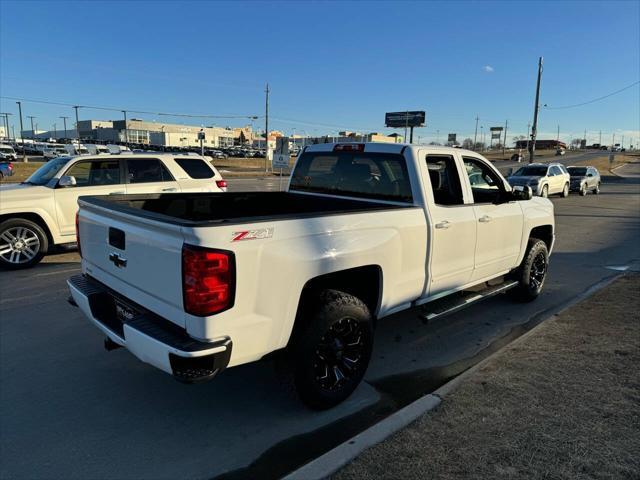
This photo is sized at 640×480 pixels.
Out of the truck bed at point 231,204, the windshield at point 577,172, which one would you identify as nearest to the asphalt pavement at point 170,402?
the truck bed at point 231,204

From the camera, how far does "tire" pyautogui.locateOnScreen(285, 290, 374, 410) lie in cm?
310

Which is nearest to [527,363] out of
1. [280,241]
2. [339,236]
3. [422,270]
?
[422,270]

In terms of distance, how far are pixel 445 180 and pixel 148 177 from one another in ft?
19.2

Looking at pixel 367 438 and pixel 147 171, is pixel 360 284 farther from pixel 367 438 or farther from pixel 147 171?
pixel 147 171

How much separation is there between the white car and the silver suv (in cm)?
1589

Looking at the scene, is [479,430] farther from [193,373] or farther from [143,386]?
[143,386]

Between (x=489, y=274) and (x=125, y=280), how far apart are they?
3.66 meters

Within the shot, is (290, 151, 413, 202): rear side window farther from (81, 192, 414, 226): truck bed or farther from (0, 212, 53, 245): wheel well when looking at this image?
(0, 212, 53, 245): wheel well

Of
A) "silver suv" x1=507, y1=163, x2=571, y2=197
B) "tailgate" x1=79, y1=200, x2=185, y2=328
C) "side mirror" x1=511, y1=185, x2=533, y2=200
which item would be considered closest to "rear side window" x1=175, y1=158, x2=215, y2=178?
"tailgate" x1=79, y1=200, x2=185, y2=328

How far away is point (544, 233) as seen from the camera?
20.2 feet

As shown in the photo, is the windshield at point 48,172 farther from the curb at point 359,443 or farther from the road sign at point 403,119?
the road sign at point 403,119

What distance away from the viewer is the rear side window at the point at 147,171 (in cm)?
829

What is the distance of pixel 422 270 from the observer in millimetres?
3984

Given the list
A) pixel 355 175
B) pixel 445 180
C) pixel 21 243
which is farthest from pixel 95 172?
pixel 445 180
